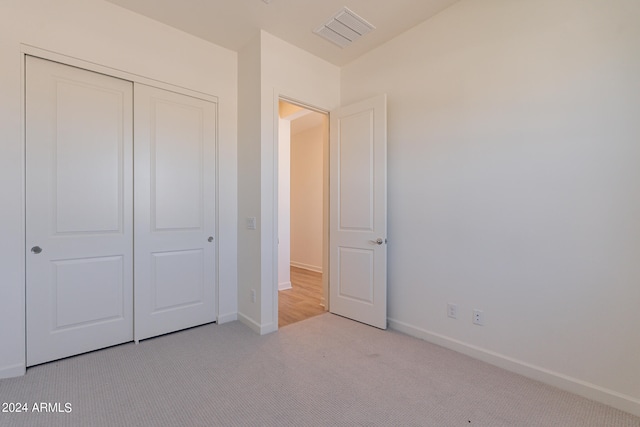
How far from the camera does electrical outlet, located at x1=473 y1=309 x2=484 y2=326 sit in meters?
2.32

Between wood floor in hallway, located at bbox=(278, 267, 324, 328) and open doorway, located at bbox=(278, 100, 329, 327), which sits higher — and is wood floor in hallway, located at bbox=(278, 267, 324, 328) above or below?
below

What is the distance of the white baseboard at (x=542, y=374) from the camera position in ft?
5.71

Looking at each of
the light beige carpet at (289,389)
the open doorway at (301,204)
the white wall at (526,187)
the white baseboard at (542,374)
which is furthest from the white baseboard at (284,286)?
the white baseboard at (542,374)

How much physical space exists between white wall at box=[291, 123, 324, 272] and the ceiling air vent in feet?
9.84

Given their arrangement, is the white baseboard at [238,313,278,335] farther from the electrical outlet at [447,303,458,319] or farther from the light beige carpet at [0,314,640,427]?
the electrical outlet at [447,303,458,319]

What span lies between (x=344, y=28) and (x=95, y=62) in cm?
215

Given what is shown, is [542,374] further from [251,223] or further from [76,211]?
[76,211]

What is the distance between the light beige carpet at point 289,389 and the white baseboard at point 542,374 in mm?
54

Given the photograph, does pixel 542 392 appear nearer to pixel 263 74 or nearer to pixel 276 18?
pixel 263 74

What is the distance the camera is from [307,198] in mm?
6273

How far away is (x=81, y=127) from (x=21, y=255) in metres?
1.05

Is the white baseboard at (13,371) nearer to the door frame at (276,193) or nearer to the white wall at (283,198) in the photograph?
the door frame at (276,193)

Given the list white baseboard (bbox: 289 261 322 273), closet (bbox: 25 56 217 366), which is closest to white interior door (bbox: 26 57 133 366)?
closet (bbox: 25 56 217 366)

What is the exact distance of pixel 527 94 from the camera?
2.09 meters
